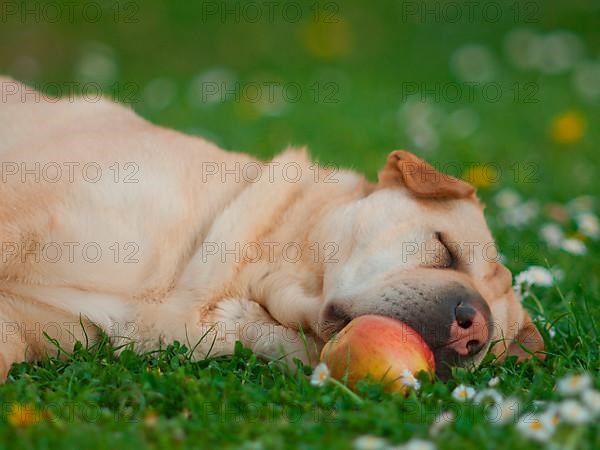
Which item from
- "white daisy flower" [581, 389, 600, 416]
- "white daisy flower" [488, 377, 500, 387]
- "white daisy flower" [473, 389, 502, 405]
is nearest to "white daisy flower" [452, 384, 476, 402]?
"white daisy flower" [473, 389, 502, 405]

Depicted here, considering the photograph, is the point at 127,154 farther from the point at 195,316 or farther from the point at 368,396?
the point at 368,396

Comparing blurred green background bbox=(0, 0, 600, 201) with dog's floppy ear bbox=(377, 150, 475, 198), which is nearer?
dog's floppy ear bbox=(377, 150, 475, 198)

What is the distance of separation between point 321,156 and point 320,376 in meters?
3.69

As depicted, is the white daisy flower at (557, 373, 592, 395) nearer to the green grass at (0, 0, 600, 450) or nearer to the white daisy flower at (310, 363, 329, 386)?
the green grass at (0, 0, 600, 450)

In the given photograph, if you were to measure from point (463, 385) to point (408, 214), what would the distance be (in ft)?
2.88

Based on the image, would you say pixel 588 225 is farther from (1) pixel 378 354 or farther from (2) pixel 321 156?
(1) pixel 378 354

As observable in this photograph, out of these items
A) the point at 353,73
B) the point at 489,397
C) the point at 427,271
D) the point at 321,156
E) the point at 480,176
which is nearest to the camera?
the point at 489,397

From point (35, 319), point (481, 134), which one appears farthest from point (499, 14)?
point (35, 319)

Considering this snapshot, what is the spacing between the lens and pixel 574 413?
279cm

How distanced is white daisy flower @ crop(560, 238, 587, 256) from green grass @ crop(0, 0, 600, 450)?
0.06 metres

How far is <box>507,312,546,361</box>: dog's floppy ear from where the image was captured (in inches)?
149

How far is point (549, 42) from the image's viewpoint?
1175 cm

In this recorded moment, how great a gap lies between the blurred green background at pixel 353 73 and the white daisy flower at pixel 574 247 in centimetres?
118

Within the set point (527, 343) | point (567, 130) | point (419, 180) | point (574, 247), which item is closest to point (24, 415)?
point (419, 180)
